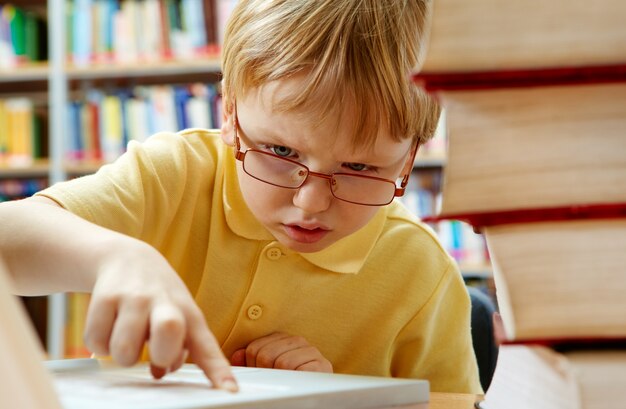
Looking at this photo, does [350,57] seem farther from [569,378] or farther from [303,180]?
[569,378]

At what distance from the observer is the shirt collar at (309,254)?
1019 mm

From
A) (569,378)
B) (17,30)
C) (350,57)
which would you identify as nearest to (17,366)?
(569,378)

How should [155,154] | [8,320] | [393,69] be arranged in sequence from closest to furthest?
[8,320] < [393,69] < [155,154]

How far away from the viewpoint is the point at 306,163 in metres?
0.83

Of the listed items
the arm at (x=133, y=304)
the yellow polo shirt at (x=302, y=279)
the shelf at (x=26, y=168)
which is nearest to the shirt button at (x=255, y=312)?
the yellow polo shirt at (x=302, y=279)

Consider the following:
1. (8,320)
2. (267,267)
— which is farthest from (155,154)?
(8,320)

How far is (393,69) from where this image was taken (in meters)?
0.82

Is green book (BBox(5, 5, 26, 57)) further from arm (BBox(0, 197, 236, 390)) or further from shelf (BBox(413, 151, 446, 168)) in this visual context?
arm (BBox(0, 197, 236, 390))

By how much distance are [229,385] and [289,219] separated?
1.47 feet

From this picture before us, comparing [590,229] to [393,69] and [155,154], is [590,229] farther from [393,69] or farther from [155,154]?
[155,154]

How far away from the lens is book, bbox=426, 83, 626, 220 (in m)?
0.43

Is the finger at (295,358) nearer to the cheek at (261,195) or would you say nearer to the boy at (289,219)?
the boy at (289,219)

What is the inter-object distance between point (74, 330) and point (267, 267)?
223 centimetres

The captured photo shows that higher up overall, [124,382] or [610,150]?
[610,150]
